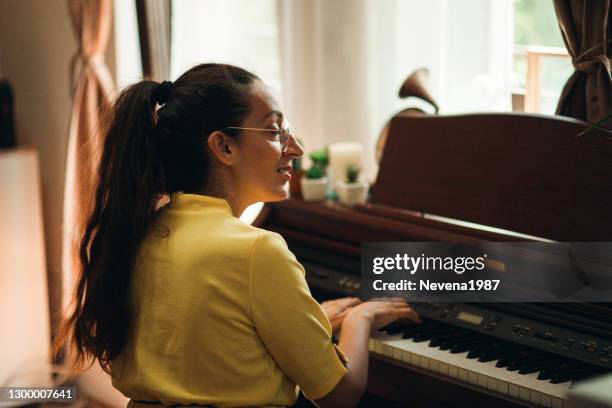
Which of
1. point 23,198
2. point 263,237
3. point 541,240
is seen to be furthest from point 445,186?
point 23,198

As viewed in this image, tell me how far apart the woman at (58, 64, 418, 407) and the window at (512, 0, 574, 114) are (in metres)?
1.08

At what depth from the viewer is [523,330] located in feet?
6.40

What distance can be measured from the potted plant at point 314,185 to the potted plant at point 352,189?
0.17 ft

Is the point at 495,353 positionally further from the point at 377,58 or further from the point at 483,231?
the point at 377,58

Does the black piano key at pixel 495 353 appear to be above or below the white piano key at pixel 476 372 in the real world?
above

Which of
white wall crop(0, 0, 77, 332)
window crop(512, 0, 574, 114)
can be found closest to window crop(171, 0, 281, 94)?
white wall crop(0, 0, 77, 332)

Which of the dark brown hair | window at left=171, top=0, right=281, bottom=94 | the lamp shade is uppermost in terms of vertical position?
window at left=171, top=0, right=281, bottom=94

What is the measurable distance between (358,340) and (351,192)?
35.1 inches

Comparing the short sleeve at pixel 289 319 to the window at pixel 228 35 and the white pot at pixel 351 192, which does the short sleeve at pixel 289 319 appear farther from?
the window at pixel 228 35

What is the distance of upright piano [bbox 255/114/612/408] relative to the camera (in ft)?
6.11

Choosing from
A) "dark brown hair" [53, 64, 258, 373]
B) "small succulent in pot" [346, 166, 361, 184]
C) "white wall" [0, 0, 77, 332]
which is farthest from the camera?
"white wall" [0, 0, 77, 332]

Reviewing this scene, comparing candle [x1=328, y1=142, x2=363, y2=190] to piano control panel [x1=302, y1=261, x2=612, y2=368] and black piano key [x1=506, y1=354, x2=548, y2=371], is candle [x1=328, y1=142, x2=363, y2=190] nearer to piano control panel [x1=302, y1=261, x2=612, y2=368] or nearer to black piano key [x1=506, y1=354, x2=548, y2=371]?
piano control panel [x1=302, y1=261, x2=612, y2=368]

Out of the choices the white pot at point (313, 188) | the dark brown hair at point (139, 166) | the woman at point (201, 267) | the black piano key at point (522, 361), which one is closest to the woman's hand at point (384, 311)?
the woman at point (201, 267)

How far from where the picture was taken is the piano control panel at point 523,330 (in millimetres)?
1823
